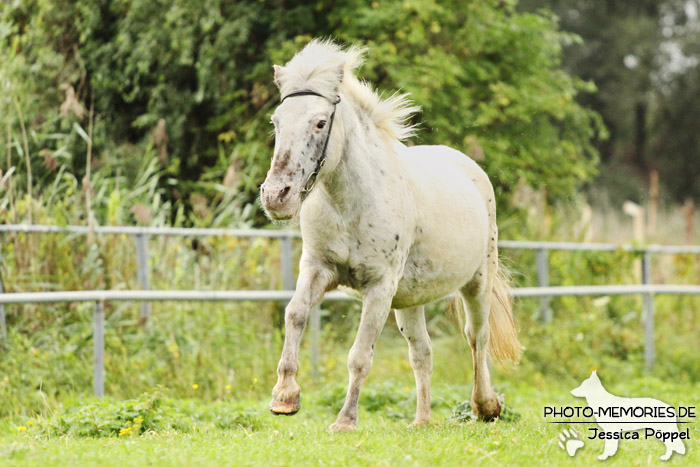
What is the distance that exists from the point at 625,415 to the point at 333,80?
256 centimetres

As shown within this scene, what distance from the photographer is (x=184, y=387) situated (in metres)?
8.59

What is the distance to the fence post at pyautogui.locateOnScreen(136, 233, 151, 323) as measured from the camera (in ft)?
30.3

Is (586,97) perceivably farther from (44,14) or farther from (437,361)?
(437,361)

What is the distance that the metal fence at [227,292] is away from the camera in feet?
24.4

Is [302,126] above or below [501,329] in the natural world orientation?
above

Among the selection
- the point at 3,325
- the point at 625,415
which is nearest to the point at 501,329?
the point at 625,415

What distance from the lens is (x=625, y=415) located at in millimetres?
5859

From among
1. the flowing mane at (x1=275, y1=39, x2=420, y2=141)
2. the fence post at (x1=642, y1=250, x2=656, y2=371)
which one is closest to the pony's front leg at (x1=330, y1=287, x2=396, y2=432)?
the flowing mane at (x1=275, y1=39, x2=420, y2=141)

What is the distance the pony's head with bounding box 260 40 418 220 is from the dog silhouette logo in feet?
6.49

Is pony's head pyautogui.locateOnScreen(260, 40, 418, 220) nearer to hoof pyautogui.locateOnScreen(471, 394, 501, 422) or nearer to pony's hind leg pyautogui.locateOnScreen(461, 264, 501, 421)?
pony's hind leg pyautogui.locateOnScreen(461, 264, 501, 421)

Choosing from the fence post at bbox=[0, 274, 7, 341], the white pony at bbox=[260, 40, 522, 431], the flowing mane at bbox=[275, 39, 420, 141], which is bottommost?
the fence post at bbox=[0, 274, 7, 341]

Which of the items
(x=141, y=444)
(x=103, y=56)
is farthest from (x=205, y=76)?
(x=141, y=444)

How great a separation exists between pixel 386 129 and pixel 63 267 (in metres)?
4.25

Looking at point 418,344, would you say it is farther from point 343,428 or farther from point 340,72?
point 340,72
